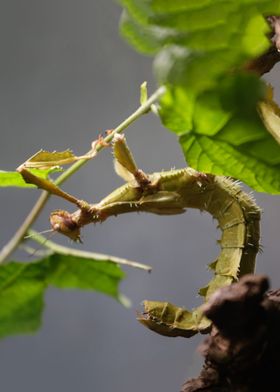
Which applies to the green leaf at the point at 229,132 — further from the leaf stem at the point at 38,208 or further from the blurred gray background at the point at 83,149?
the blurred gray background at the point at 83,149

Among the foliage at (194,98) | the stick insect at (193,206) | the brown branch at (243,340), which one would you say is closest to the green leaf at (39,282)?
the foliage at (194,98)

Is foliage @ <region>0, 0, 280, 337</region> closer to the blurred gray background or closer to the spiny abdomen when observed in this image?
the spiny abdomen

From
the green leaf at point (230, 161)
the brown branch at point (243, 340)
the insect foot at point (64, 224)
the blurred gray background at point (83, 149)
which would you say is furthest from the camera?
the blurred gray background at point (83, 149)

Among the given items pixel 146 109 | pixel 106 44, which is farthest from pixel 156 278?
pixel 146 109

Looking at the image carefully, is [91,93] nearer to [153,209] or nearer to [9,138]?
[9,138]

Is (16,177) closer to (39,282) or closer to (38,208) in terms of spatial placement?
(38,208)

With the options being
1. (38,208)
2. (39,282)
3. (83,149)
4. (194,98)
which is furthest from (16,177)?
(83,149)

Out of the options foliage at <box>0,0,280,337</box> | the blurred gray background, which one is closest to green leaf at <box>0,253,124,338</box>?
foliage at <box>0,0,280,337</box>
